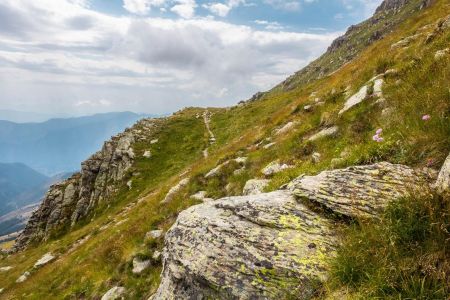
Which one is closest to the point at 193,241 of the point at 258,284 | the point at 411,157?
the point at 258,284

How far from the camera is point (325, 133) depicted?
47.3 feet

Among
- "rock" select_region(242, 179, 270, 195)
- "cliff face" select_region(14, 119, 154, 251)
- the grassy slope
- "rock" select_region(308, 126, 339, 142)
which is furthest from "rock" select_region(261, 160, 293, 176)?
"cliff face" select_region(14, 119, 154, 251)

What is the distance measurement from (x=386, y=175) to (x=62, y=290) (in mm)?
19032

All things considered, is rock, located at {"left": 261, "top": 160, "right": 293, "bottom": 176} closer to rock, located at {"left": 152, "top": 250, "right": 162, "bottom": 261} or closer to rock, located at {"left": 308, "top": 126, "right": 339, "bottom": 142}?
rock, located at {"left": 308, "top": 126, "right": 339, "bottom": 142}

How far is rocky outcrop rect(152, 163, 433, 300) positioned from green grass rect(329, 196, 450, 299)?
0.40 metres

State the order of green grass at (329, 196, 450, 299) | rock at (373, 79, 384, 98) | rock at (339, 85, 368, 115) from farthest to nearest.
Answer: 1. rock at (339, 85, 368, 115)
2. rock at (373, 79, 384, 98)
3. green grass at (329, 196, 450, 299)

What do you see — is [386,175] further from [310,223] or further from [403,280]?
[403,280]

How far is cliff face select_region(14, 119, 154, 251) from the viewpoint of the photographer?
44094 mm

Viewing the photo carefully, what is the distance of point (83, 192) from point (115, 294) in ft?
122

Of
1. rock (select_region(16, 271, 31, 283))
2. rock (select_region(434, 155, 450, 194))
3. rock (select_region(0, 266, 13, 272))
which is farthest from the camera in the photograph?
rock (select_region(0, 266, 13, 272))

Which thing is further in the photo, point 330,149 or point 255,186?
point 255,186

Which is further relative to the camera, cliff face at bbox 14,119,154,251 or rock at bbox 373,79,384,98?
cliff face at bbox 14,119,154,251

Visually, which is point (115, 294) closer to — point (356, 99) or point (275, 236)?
point (275, 236)

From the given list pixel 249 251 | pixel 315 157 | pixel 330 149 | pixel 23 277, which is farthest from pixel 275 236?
pixel 23 277
